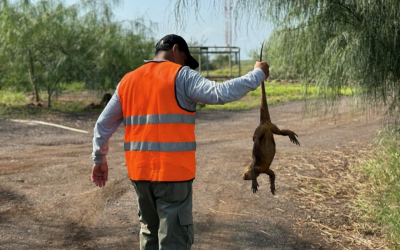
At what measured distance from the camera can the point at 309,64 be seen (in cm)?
495

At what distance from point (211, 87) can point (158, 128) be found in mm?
400

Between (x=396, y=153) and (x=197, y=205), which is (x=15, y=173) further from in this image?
(x=396, y=153)

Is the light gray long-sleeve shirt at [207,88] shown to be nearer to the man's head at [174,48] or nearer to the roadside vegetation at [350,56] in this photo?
the man's head at [174,48]

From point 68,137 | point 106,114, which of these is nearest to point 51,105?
point 68,137

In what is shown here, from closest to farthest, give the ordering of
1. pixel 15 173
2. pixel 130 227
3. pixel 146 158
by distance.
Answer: pixel 146 158
pixel 130 227
pixel 15 173

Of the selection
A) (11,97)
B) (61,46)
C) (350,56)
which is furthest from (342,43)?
(11,97)

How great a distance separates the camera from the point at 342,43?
4457 mm

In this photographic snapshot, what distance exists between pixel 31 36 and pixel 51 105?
2439 mm

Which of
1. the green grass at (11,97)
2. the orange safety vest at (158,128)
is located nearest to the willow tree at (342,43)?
the orange safety vest at (158,128)

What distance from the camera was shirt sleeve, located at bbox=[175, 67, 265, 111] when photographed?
8.61 ft

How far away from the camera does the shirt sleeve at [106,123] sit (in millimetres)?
2973

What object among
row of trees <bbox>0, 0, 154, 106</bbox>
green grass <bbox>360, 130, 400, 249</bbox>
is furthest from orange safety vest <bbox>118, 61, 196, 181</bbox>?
row of trees <bbox>0, 0, 154, 106</bbox>

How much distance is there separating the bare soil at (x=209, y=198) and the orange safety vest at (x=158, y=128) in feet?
5.56

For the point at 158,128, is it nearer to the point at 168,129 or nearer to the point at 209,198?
the point at 168,129
